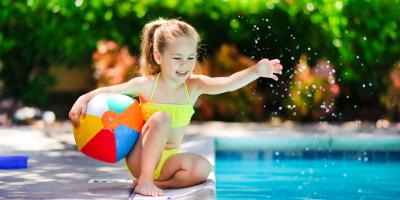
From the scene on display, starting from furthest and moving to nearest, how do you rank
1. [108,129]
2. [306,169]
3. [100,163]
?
[306,169], [100,163], [108,129]

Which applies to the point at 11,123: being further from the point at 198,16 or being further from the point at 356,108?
A: the point at 356,108

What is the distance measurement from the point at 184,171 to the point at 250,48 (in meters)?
7.64

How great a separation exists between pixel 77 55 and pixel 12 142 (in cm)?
419

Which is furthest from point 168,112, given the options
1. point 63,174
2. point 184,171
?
point 63,174

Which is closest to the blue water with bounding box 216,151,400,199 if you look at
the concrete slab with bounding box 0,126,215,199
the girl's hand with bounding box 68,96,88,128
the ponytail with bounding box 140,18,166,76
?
the concrete slab with bounding box 0,126,215,199

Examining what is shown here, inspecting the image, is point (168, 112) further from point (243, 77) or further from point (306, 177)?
point (306, 177)

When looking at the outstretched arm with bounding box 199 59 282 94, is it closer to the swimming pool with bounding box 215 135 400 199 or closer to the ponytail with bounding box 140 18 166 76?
the ponytail with bounding box 140 18 166 76

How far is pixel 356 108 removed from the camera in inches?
532

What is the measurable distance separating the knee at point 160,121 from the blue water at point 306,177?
4.23 ft

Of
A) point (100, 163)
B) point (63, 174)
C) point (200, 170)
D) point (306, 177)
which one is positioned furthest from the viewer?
point (306, 177)

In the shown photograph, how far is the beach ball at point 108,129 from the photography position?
5.14 meters

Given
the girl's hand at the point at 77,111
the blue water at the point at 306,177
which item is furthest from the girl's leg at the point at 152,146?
the blue water at the point at 306,177

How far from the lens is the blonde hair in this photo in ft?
17.2

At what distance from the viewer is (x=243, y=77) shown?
5.35 meters
